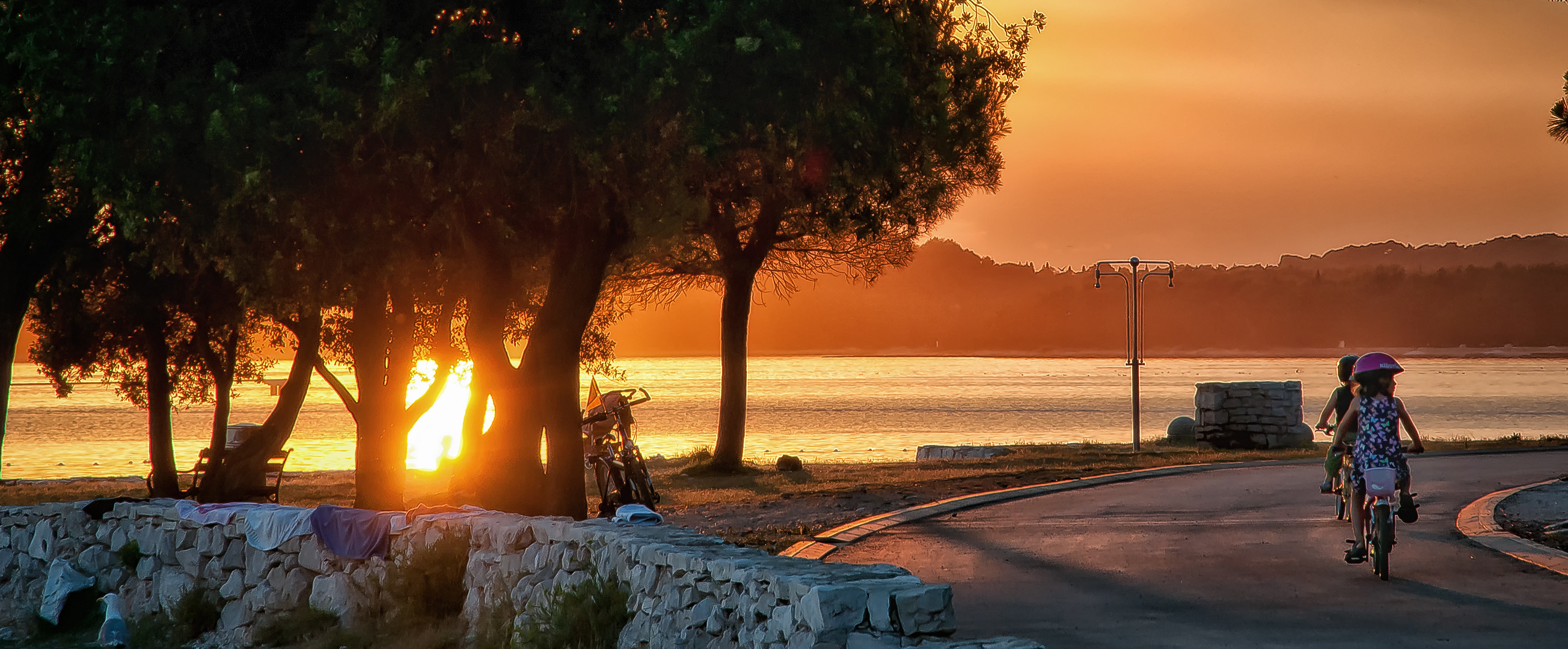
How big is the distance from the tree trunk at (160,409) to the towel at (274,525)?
11.8m

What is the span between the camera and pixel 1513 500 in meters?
14.9

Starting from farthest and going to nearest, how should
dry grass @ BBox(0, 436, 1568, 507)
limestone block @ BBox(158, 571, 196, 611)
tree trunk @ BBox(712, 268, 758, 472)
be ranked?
tree trunk @ BBox(712, 268, 758, 472) < dry grass @ BBox(0, 436, 1568, 507) < limestone block @ BBox(158, 571, 196, 611)

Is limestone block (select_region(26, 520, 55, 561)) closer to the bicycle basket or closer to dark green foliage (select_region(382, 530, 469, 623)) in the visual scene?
dark green foliage (select_region(382, 530, 469, 623))

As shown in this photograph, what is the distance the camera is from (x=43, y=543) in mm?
15211

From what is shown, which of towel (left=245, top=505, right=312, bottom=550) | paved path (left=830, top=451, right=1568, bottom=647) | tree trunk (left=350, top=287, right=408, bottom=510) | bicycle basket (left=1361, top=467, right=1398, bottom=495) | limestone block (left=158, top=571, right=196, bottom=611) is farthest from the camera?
tree trunk (left=350, top=287, right=408, bottom=510)

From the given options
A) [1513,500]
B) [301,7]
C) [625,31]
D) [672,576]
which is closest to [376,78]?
[301,7]

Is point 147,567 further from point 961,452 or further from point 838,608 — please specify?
point 961,452

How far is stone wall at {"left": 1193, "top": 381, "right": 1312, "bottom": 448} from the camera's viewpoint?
2845 centimetres

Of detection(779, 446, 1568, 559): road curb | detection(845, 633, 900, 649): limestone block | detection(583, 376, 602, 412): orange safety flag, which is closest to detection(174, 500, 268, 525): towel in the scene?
detection(583, 376, 602, 412): orange safety flag

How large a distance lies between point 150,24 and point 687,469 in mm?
15618

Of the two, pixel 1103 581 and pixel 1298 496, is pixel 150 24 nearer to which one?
pixel 1103 581

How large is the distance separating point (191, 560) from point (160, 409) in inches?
498

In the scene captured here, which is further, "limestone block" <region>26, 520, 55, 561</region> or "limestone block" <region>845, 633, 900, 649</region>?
"limestone block" <region>26, 520, 55, 561</region>

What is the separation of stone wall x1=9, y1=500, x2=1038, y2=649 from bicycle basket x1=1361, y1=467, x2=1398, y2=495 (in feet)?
16.3
